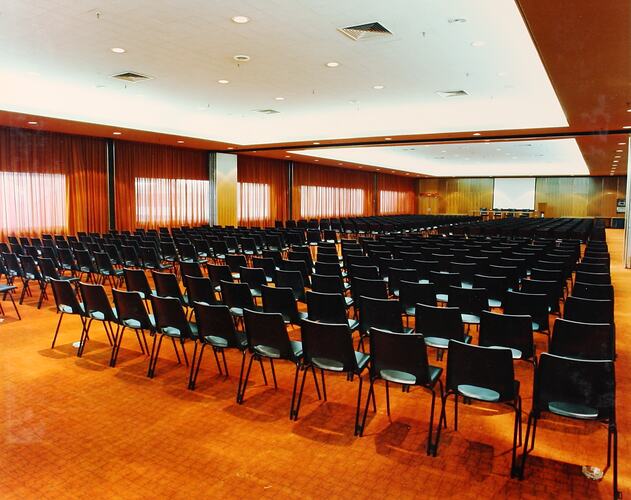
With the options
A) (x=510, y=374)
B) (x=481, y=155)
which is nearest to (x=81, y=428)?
(x=510, y=374)

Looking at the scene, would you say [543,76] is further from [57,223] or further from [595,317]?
[57,223]

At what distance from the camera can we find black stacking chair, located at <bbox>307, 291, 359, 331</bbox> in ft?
16.6

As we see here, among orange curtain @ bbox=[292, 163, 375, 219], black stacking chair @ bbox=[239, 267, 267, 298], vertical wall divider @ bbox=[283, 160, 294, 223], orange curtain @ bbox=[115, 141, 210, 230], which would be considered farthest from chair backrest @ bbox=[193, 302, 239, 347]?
orange curtain @ bbox=[292, 163, 375, 219]

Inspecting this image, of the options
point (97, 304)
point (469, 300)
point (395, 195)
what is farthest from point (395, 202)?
point (97, 304)

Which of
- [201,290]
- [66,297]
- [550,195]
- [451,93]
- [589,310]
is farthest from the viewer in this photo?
[550,195]

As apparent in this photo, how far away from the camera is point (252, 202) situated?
23.1m

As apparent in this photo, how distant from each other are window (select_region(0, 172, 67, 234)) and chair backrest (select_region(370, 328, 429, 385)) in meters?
13.6

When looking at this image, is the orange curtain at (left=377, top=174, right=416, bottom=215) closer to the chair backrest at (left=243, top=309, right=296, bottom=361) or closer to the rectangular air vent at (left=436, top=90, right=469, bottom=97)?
the rectangular air vent at (left=436, top=90, right=469, bottom=97)

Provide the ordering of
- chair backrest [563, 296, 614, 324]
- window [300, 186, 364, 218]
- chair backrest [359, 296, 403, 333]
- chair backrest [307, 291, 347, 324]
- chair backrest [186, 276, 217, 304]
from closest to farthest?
1. chair backrest [359, 296, 403, 333]
2. chair backrest [563, 296, 614, 324]
3. chair backrest [307, 291, 347, 324]
4. chair backrest [186, 276, 217, 304]
5. window [300, 186, 364, 218]

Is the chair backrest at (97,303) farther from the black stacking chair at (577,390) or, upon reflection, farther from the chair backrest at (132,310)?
the black stacking chair at (577,390)

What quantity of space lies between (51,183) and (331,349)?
46.1 ft

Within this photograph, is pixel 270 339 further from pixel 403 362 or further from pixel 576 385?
pixel 576 385

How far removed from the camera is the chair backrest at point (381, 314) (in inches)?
185

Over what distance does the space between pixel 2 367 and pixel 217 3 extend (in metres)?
4.94
